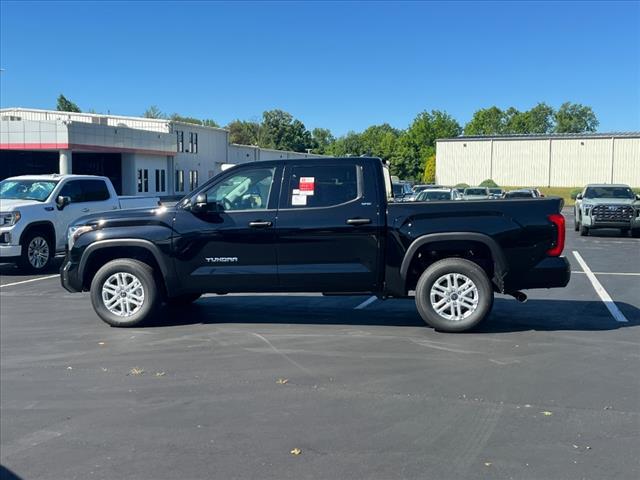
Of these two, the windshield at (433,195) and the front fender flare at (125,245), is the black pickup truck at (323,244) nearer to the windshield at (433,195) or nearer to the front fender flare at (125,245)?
the front fender flare at (125,245)

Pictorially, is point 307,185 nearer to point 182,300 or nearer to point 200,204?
point 200,204

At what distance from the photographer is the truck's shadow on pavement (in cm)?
851

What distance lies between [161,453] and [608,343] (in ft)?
16.7

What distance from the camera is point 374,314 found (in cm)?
916

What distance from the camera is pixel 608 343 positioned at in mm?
7461

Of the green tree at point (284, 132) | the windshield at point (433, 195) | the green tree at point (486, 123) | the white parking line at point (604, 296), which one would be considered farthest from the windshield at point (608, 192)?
the green tree at point (486, 123)

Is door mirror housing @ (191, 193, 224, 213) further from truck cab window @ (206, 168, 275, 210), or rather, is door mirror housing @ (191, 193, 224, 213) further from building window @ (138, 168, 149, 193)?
building window @ (138, 168, 149, 193)

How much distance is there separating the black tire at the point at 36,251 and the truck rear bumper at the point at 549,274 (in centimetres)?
1007

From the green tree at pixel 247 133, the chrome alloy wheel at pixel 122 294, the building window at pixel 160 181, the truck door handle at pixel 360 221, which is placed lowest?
the chrome alloy wheel at pixel 122 294

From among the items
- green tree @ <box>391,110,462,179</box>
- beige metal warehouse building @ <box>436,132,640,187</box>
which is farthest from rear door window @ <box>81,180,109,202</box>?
green tree @ <box>391,110,462,179</box>

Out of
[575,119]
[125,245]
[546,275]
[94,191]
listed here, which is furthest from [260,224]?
[575,119]

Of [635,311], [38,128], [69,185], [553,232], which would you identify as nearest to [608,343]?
[553,232]

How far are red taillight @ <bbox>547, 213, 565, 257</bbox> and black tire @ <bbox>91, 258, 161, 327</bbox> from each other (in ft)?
15.4

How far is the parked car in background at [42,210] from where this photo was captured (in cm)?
1360
